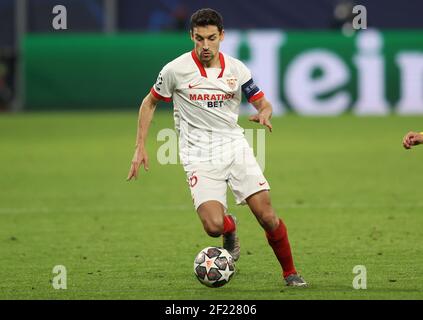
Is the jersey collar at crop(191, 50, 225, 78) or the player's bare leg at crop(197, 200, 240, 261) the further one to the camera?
the jersey collar at crop(191, 50, 225, 78)

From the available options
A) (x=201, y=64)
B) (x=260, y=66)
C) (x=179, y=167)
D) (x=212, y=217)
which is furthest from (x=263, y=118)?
(x=260, y=66)

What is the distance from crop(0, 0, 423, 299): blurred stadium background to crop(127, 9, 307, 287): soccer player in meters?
0.51

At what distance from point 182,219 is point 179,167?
17.2ft

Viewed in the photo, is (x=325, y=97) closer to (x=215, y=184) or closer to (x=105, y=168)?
(x=105, y=168)

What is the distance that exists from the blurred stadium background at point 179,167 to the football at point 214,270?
0.11 m

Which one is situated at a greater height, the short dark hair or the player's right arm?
the short dark hair

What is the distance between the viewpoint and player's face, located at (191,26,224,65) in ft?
24.9

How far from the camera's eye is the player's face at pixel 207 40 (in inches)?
298

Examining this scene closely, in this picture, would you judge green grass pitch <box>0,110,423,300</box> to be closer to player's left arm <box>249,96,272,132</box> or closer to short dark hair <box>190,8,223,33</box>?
player's left arm <box>249,96,272,132</box>

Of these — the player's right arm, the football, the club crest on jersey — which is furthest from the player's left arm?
the football

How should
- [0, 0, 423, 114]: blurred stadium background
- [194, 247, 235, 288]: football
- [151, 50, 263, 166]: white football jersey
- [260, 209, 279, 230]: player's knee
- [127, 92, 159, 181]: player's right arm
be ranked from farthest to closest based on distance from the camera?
[0, 0, 423, 114]: blurred stadium background, [151, 50, 263, 166]: white football jersey, [127, 92, 159, 181]: player's right arm, [260, 209, 279, 230]: player's knee, [194, 247, 235, 288]: football

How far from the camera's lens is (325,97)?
23.3 m
